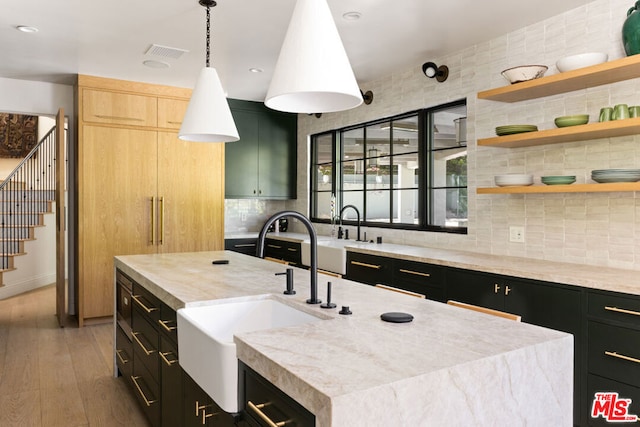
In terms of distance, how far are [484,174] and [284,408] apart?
3.11 m

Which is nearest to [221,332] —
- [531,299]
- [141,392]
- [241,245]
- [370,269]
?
[141,392]

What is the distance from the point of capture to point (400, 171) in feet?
15.8

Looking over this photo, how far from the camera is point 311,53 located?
1.63m

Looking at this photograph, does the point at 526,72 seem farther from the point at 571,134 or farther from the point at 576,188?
the point at 576,188

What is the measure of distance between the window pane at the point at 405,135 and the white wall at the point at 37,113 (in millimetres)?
3486

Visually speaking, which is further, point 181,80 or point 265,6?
point 181,80

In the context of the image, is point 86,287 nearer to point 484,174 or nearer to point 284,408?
point 484,174

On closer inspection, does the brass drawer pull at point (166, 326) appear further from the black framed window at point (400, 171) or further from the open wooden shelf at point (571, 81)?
the black framed window at point (400, 171)

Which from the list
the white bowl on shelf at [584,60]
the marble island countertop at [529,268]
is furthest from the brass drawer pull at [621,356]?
the white bowl on shelf at [584,60]

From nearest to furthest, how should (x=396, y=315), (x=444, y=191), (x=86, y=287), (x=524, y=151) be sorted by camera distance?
1. (x=396, y=315)
2. (x=524, y=151)
3. (x=444, y=191)
4. (x=86, y=287)

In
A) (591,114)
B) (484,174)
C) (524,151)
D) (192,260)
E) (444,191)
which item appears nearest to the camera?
(591,114)

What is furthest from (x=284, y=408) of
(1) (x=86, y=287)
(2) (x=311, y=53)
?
(1) (x=86, y=287)

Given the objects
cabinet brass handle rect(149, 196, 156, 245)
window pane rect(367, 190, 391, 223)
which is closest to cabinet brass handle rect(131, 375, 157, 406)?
cabinet brass handle rect(149, 196, 156, 245)

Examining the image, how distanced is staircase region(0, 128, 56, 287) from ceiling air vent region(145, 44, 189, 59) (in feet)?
12.9
